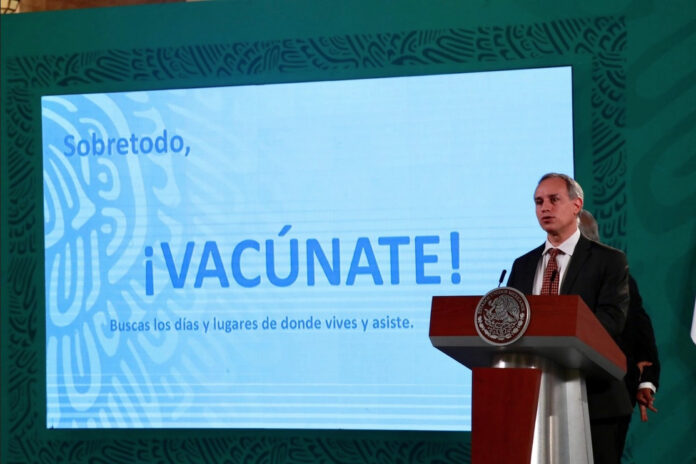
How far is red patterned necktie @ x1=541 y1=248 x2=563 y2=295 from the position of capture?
314 centimetres

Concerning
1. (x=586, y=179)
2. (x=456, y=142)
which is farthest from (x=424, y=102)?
(x=586, y=179)

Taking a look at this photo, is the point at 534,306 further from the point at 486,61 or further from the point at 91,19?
the point at 91,19

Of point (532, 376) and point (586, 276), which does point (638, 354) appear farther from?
point (532, 376)

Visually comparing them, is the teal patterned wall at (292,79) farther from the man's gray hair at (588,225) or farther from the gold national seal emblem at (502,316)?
the gold national seal emblem at (502,316)

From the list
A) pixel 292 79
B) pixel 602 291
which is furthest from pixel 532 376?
pixel 292 79

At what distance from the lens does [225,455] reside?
5355mm

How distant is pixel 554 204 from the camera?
3.09 meters

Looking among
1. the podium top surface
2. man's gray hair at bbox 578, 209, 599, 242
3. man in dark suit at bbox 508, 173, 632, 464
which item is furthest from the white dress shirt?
man's gray hair at bbox 578, 209, 599, 242

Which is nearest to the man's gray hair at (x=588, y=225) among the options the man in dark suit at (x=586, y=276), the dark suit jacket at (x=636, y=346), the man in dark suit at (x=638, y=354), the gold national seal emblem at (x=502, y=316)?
the man in dark suit at (x=638, y=354)

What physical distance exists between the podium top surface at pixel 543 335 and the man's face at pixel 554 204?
0.48 meters

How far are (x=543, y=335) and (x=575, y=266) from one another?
2.33 feet

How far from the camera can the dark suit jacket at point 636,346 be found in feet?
12.2

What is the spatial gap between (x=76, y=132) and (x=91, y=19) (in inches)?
25.0

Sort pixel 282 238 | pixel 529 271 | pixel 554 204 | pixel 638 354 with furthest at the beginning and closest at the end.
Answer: pixel 282 238 < pixel 638 354 < pixel 529 271 < pixel 554 204
